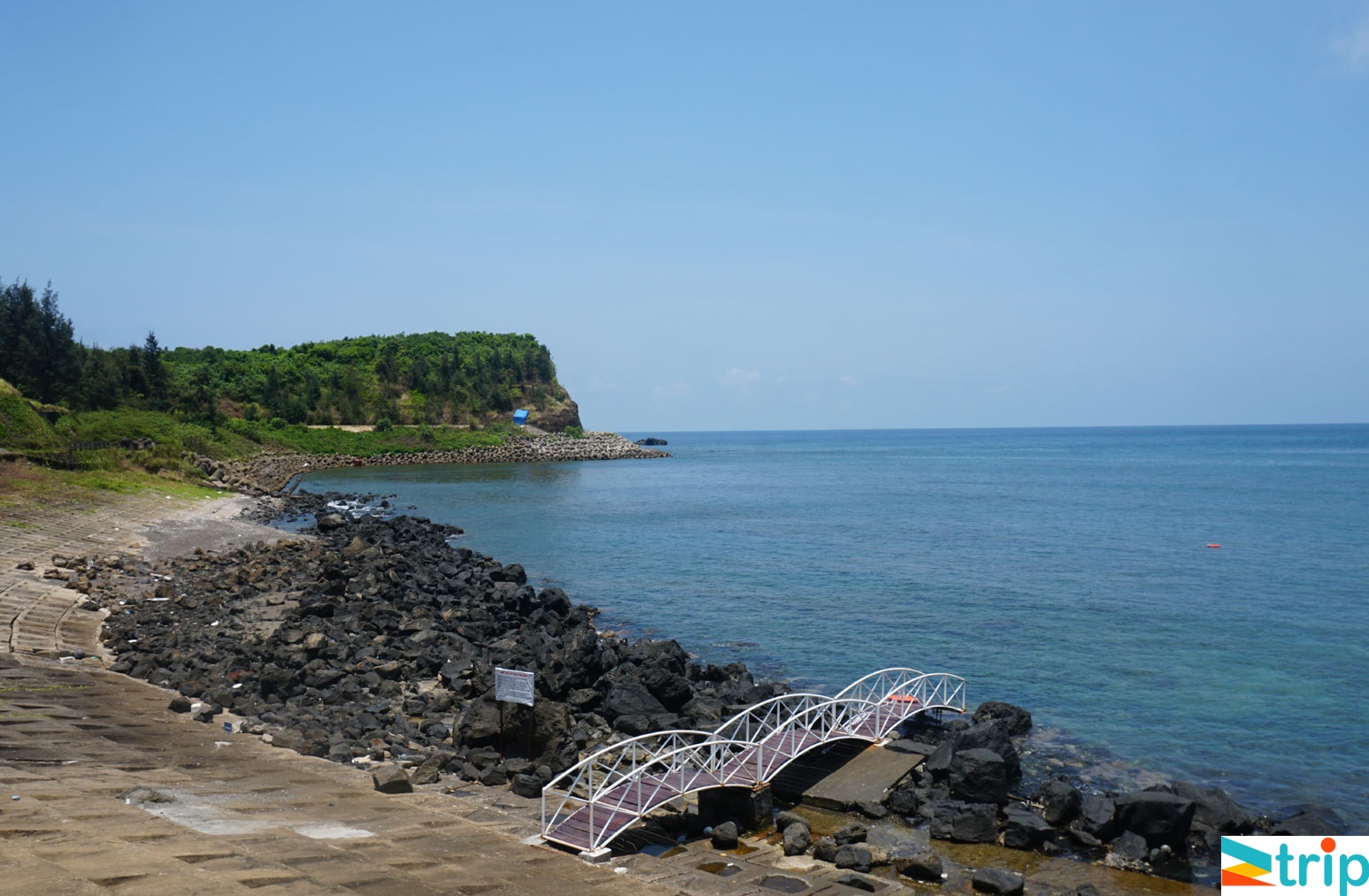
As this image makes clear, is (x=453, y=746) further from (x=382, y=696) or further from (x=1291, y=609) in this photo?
(x=1291, y=609)

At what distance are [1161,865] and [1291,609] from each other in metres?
21.7

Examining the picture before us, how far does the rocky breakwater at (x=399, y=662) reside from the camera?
15.4m

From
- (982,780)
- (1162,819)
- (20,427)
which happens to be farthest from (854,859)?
(20,427)

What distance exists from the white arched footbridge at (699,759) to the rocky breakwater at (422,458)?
178 feet

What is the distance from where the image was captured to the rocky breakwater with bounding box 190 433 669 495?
67.6 metres

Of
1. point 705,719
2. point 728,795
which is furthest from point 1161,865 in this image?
point 705,719

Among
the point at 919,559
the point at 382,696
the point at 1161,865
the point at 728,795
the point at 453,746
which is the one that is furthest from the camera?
the point at 919,559

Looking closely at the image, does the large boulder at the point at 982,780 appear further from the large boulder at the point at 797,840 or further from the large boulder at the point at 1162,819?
the large boulder at the point at 797,840

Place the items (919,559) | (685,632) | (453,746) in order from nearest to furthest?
(453,746)
(685,632)
(919,559)

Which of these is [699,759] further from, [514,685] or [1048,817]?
[1048,817]

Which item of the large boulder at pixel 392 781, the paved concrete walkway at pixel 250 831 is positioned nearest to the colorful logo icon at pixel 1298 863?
the paved concrete walkway at pixel 250 831

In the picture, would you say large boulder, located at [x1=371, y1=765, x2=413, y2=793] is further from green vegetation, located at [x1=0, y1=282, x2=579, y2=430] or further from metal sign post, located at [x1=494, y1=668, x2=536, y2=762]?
green vegetation, located at [x1=0, y1=282, x2=579, y2=430]

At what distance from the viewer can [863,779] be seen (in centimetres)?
1502

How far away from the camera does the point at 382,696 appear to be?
61.4 feet
